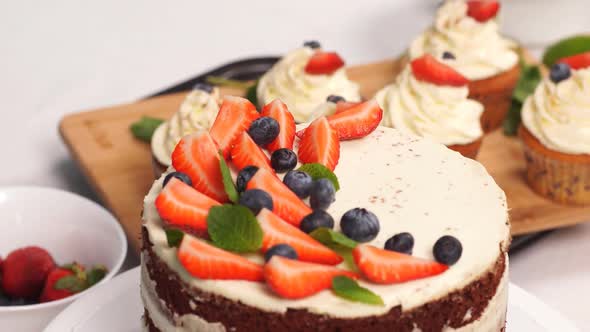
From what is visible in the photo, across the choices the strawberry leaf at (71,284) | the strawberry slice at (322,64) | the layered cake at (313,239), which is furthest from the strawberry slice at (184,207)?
the strawberry slice at (322,64)

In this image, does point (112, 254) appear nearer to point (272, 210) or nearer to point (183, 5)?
point (272, 210)

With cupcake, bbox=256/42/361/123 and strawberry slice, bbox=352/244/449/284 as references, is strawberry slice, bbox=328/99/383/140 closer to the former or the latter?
strawberry slice, bbox=352/244/449/284

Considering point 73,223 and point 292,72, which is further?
point 292,72

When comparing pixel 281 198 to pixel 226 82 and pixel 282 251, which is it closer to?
pixel 282 251

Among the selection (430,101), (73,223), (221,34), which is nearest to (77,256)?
(73,223)


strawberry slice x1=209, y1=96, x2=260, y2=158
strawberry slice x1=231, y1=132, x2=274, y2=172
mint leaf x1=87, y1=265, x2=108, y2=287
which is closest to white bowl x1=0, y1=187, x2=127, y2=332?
mint leaf x1=87, y1=265, x2=108, y2=287

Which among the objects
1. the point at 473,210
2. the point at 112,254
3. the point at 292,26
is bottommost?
the point at 292,26

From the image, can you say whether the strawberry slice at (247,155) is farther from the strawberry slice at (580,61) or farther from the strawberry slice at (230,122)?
the strawberry slice at (580,61)
